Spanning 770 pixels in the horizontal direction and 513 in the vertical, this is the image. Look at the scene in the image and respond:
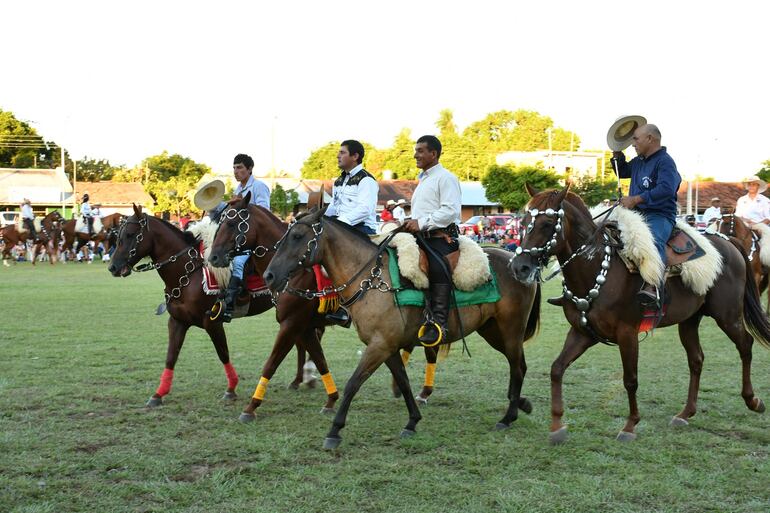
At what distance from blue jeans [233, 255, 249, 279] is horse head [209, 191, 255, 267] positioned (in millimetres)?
785

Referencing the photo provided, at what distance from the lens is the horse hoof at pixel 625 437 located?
7.06m

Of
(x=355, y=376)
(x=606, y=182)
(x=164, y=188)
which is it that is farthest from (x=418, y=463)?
(x=164, y=188)

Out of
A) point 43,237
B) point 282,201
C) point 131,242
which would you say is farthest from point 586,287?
point 282,201

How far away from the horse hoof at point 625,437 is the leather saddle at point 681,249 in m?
1.76

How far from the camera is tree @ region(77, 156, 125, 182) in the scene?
85625mm

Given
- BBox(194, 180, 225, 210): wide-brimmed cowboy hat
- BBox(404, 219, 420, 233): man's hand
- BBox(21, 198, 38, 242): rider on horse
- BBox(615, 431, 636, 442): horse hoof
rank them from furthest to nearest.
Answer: BBox(21, 198, 38, 242): rider on horse, BBox(194, 180, 225, 210): wide-brimmed cowboy hat, BBox(404, 219, 420, 233): man's hand, BBox(615, 431, 636, 442): horse hoof

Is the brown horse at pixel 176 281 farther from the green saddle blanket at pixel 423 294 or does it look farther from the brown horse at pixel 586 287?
the brown horse at pixel 586 287

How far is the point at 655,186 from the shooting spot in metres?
7.54

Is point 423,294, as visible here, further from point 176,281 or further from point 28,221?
point 28,221

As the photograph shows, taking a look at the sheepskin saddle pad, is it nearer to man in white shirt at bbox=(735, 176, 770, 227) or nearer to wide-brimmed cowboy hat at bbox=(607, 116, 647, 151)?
wide-brimmed cowboy hat at bbox=(607, 116, 647, 151)

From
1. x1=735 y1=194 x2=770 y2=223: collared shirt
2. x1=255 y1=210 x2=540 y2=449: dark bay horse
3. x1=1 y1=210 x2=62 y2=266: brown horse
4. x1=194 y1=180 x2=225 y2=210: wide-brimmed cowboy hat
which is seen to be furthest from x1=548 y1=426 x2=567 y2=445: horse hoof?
x1=1 y1=210 x2=62 y2=266: brown horse

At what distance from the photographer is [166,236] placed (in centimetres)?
945

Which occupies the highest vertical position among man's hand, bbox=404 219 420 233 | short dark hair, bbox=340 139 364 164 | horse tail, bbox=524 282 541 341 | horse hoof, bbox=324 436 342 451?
short dark hair, bbox=340 139 364 164

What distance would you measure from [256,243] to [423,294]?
2.15 meters
